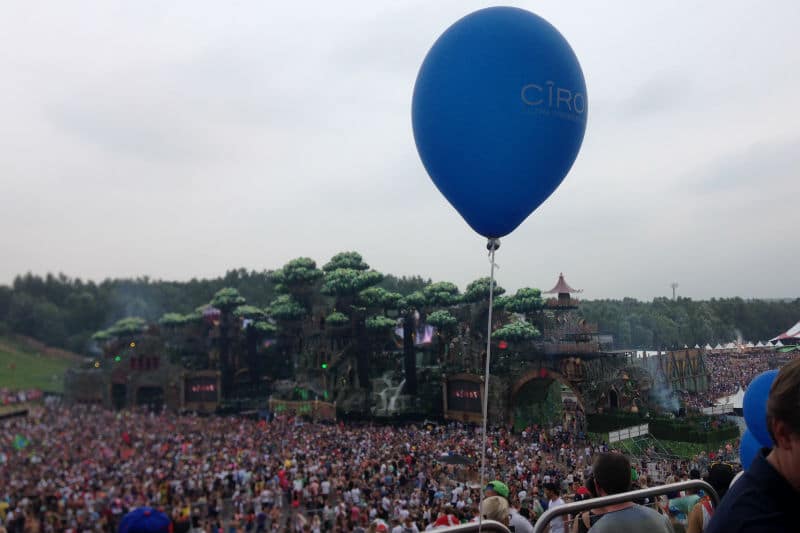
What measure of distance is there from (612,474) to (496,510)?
1.12 meters

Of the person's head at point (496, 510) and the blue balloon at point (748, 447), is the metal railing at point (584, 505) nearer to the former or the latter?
the person's head at point (496, 510)

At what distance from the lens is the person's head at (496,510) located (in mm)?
3537

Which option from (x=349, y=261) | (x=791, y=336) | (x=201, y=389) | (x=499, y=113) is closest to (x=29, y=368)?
(x=201, y=389)

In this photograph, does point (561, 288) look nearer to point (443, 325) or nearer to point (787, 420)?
point (443, 325)

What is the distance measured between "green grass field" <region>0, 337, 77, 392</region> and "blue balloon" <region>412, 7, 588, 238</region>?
4426 centimetres

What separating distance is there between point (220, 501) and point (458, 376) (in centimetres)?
962

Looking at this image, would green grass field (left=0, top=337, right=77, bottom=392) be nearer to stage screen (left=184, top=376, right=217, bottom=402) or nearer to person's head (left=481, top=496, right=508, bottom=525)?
→ stage screen (left=184, top=376, right=217, bottom=402)

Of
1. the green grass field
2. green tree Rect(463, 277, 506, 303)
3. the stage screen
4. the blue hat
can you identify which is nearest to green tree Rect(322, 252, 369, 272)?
green tree Rect(463, 277, 506, 303)

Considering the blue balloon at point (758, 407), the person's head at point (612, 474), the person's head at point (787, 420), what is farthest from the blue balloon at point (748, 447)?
the person's head at point (787, 420)

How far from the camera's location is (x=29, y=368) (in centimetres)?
4272

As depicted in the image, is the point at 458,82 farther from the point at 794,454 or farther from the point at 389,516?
the point at 389,516

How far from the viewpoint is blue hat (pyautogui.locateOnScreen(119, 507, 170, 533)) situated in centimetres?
258

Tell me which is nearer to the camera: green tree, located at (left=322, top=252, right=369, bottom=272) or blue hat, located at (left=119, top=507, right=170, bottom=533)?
blue hat, located at (left=119, top=507, right=170, bottom=533)

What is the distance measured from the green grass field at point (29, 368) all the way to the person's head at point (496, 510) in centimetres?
4486
